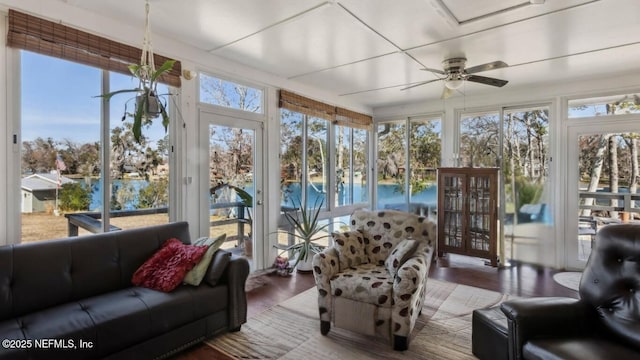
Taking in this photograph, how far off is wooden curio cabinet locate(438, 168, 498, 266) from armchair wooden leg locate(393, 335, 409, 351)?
2.61 meters

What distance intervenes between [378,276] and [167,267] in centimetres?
161

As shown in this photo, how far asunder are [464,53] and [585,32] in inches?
36.9

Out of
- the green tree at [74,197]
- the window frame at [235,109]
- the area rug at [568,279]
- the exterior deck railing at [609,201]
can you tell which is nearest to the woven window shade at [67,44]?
the window frame at [235,109]

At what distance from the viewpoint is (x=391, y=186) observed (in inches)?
231

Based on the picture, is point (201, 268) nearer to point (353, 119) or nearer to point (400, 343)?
point (400, 343)

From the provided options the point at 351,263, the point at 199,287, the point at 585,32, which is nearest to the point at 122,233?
the point at 199,287

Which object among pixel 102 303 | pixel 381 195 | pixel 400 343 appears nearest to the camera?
pixel 102 303

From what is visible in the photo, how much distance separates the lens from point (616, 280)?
1810 millimetres

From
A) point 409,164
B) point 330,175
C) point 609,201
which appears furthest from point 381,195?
point 609,201

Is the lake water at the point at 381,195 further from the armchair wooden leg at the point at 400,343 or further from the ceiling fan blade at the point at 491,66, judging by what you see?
the ceiling fan blade at the point at 491,66

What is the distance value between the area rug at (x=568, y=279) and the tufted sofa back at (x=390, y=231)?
211 cm

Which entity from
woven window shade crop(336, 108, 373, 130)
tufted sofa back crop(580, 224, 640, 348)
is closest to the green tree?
woven window shade crop(336, 108, 373, 130)

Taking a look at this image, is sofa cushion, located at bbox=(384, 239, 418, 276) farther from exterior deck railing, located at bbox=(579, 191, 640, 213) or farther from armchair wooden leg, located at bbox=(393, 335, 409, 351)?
exterior deck railing, located at bbox=(579, 191, 640, 213)

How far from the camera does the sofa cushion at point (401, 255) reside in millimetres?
2557
